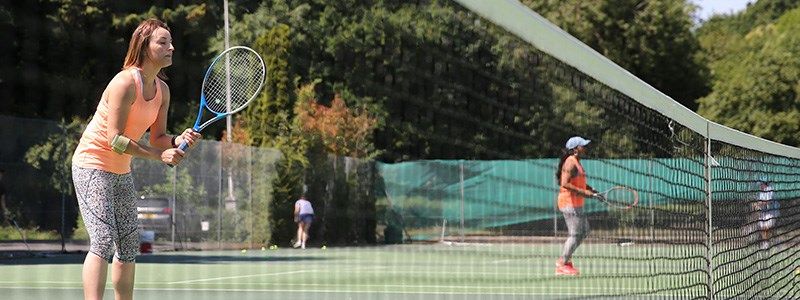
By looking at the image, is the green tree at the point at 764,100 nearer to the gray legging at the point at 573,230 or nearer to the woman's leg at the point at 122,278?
the gray legging at the point at 573,230

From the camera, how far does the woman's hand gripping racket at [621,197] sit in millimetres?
6450

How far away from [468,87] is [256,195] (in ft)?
60.9

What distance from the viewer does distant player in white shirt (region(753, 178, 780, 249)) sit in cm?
822

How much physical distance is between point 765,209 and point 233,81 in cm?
371

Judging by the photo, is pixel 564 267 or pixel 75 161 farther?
pixel 564 267

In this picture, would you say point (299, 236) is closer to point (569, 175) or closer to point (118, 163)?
point (569, 175)

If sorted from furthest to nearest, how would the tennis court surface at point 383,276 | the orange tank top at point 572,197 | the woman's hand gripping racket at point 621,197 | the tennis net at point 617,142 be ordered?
1. the tennis court surface at point 383,276
2. the orange tank top at point 572,197
3. the woman's hand gripping racket at point 621,197
4. the tennis net at point 617,142

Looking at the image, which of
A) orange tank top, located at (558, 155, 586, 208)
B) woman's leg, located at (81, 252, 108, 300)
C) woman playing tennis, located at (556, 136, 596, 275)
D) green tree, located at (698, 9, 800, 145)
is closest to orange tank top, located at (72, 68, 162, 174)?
woman's leg, located at (81, 252, 108, 300)

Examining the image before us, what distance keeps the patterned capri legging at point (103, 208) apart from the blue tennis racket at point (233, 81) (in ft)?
3.79

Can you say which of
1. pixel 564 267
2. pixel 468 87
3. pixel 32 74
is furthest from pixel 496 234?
pixel 32 74

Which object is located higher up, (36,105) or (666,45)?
(666,45)

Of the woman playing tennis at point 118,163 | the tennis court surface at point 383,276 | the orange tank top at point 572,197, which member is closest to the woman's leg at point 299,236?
the tennis court surface at point 383,276

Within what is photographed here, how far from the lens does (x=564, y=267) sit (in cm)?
1079

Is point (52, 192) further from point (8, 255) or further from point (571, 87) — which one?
point (571, 87)
